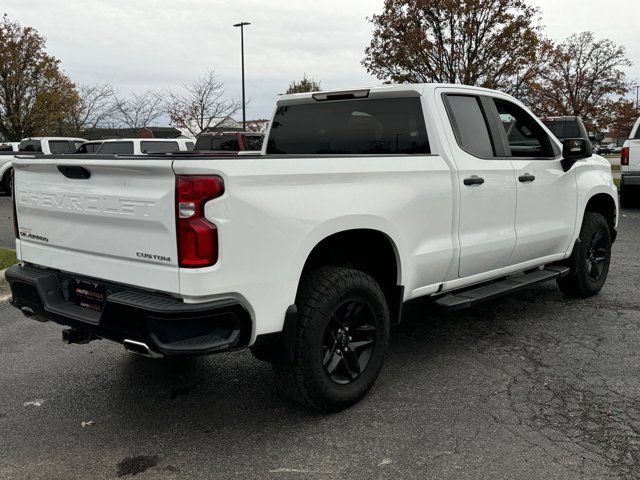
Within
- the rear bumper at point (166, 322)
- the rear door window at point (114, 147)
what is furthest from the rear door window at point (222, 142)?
the rear bumper at point (166, 322)

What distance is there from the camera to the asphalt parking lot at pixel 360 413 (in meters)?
2.97

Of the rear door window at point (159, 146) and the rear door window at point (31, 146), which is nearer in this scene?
the rear door window at point (159, 146)

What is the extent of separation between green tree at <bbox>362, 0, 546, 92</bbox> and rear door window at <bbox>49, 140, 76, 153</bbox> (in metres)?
12.0

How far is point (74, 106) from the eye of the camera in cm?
3088

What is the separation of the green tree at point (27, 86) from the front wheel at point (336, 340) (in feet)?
93.1

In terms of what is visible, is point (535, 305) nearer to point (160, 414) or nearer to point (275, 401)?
point (275, 401)

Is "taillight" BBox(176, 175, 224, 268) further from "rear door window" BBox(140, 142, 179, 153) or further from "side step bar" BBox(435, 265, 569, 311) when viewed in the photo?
"rear door window" BBox(140, 142, 179, 153)

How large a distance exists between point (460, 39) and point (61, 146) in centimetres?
1464

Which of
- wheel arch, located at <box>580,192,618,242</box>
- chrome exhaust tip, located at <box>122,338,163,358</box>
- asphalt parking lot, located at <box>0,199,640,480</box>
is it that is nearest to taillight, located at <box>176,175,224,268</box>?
chrome exhaust tip, located at <box>122,338,163,358</box>

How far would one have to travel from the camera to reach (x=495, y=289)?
14.9 ft

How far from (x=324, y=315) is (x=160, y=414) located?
3.89ft

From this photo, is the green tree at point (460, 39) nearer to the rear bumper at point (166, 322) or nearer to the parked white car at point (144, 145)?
the parked white car at point (144, 145)

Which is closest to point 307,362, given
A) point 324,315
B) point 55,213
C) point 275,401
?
point 324,315

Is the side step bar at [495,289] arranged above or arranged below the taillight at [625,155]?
below
